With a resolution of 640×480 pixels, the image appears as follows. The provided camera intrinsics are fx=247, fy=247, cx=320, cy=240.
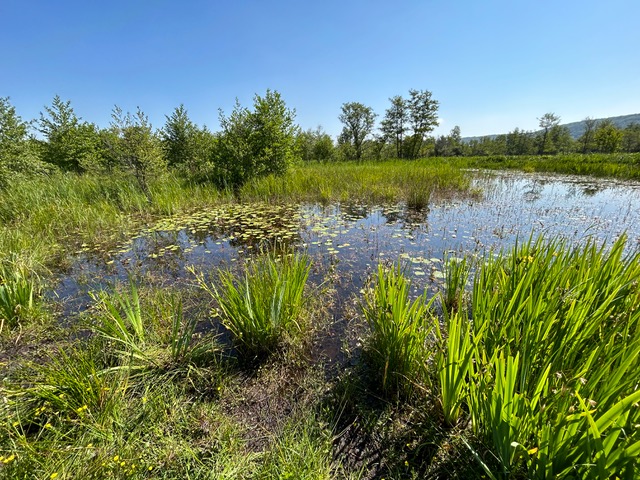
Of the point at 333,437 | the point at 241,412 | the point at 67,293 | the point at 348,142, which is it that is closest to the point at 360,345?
the point at 333,437

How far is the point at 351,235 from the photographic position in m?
5.12

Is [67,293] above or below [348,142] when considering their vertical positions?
below

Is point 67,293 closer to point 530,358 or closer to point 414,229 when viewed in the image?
point 530,358

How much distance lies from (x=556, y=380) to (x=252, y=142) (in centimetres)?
1026

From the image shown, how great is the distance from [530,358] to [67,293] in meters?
4.69

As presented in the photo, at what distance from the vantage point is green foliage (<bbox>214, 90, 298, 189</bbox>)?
9.53 m

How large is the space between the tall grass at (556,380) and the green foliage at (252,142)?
9.25 meters

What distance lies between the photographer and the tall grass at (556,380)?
2.69 ft

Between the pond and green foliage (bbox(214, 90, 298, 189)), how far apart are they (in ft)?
8.92

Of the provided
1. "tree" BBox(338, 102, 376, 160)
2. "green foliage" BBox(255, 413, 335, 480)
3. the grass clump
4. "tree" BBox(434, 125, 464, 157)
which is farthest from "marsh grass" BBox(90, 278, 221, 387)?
"tree" BBox(434, 125, 464, 157)

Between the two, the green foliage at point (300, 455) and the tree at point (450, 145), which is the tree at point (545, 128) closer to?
the tree at point (450, 145)

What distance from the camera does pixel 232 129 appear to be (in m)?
9.69

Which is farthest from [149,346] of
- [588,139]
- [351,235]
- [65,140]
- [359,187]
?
[588,139]

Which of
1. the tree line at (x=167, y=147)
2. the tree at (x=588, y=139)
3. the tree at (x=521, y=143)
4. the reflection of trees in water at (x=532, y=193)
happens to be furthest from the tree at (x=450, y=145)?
the reflection of trees in water at (x=532, y=193)
